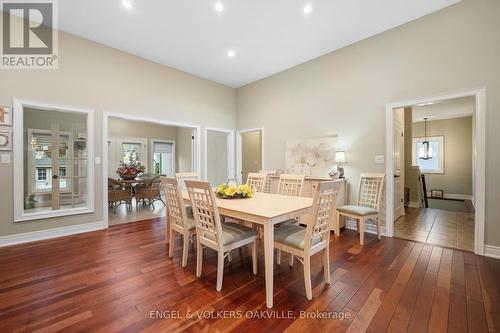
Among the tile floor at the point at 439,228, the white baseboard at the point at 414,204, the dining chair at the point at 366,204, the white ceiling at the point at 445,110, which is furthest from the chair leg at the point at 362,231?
the white ceiling at the point at 445,110

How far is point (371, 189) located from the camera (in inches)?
138

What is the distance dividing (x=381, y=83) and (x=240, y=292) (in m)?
3.58

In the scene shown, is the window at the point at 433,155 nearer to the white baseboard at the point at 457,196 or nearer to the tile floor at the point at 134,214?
the white baseboard at the point at 457,196

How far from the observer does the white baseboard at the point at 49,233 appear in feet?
9.86

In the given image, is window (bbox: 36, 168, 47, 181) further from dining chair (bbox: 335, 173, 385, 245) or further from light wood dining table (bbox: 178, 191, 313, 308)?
dining chair (bbox: 335, 173, 385, 245)

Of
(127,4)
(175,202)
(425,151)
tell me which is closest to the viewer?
(175,202)

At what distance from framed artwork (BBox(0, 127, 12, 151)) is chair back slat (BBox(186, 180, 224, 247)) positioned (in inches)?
117

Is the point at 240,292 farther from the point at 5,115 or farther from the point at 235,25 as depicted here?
the point at 5,115

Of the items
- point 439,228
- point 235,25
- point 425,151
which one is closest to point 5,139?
point 235,25

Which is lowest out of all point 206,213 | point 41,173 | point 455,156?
point 206,213

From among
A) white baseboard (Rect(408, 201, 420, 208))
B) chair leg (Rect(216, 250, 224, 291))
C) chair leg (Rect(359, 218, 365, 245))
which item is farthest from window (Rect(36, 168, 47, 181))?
white baseboard (Rect(408, 201, 420, 208))

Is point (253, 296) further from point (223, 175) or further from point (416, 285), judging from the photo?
point (223, 175)

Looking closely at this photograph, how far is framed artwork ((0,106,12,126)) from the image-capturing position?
2933mm

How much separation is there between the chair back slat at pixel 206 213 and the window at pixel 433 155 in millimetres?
8599
